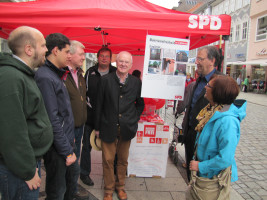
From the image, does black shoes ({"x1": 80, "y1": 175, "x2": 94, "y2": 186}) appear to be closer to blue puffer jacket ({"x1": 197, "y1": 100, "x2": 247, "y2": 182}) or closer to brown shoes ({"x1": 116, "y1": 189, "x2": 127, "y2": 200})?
brown shoes ({"x1": 116, "y1": 189, "x2": 127, "y2": 200})

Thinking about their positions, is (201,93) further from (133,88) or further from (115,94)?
(115,94)

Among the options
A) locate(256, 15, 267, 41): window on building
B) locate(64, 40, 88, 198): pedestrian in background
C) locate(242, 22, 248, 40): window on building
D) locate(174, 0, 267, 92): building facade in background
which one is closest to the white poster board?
locate(64, 40, 88, 198): pedestrian in background

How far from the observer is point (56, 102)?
1778mm

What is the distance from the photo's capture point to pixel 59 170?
189cm

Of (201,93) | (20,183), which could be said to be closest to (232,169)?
(201,93)

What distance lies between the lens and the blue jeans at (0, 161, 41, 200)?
4.42 feet

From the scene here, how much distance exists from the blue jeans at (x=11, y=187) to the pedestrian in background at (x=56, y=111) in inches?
16.7

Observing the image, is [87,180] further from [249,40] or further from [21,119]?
[249,40]

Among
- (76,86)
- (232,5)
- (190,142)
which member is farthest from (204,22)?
(232,5)

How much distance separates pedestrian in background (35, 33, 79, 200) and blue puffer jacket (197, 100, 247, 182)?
1.19 metres

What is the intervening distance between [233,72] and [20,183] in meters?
29.4

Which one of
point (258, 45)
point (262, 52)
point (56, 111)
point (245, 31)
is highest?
point (245, 31)

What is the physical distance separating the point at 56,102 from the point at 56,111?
0.08 meters

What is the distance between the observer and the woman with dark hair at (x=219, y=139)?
1565mm
